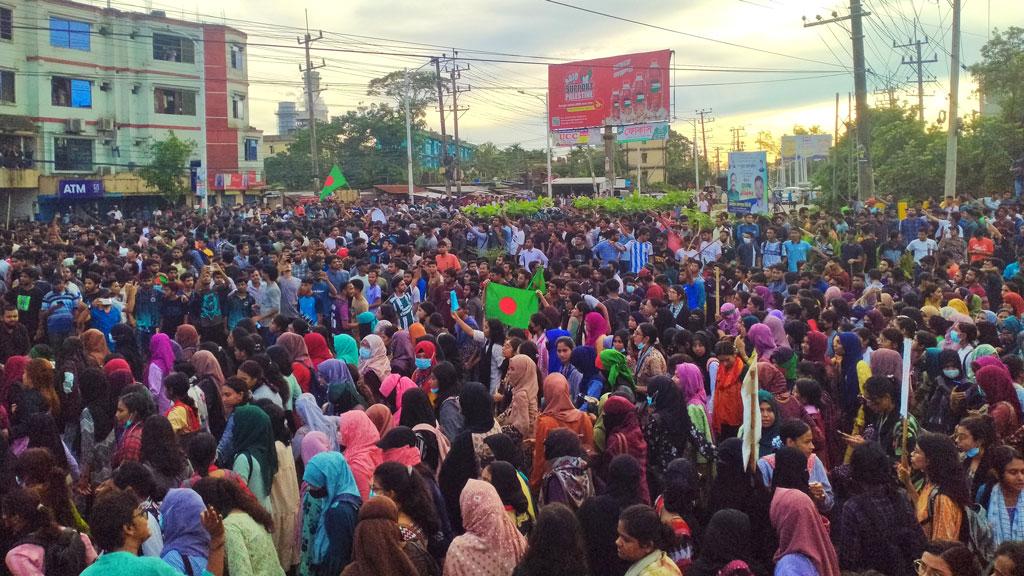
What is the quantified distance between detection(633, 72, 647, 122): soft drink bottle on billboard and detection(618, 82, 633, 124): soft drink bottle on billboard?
0.51 feet

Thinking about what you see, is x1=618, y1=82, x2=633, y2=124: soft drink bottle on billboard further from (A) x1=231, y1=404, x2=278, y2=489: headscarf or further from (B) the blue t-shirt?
(A) x1=231, y1=404, x2=278, y2=489: headscarf

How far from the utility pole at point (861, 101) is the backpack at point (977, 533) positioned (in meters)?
19.9

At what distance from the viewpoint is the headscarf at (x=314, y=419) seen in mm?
6367

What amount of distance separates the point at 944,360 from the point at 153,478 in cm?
577

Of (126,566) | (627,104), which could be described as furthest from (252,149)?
(126,566)

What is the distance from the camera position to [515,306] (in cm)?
1067

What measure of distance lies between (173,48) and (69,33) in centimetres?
504

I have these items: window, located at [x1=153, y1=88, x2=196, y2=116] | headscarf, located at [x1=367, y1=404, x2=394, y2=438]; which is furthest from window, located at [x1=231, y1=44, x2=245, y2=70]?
headscarf, located at [x1=367, y1=404, x2=394, y2=438]

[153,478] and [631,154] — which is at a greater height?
[631,154]

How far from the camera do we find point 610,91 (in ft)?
144

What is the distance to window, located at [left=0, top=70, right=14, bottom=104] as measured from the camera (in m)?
37.9

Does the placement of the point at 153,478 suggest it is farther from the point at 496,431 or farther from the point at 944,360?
the point at 944,360

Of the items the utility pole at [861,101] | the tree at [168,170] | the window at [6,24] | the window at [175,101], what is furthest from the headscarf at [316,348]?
the window at [175,101]

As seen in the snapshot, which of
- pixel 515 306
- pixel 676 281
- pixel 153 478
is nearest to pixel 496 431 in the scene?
pixel 153 478
